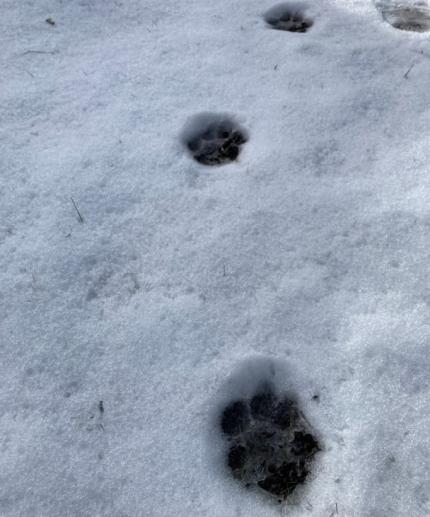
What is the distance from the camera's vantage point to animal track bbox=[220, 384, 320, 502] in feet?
5.60

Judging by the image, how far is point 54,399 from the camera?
6.07 feet

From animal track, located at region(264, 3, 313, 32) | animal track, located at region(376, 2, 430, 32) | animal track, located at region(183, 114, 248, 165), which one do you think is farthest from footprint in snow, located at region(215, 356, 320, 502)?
animal track, located at region(376, 2, 430, 32)

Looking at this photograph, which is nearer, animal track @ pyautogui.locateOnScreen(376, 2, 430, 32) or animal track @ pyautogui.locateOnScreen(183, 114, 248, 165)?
animal track @ pyautogui.locateOnScreen(183, 114, 248, 165)

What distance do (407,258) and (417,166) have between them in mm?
570

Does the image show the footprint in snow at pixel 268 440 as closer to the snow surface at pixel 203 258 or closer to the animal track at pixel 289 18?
the snow surface at pixel 203 258

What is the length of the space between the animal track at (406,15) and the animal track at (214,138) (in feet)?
4.60

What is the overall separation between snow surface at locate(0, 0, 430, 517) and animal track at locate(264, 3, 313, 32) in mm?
117

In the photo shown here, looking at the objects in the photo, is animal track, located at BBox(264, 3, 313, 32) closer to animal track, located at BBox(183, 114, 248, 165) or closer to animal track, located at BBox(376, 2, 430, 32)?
animal track, located at BBox(376, 2, 430, 32)

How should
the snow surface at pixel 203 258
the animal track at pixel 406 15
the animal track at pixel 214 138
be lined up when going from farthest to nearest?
A: the animal track at pixel 406 15, the animal track at pixel 214 138, the snow surface at pixel 203 258

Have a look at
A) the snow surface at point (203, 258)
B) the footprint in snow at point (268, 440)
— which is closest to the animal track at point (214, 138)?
the snow surface at point (203, 258)

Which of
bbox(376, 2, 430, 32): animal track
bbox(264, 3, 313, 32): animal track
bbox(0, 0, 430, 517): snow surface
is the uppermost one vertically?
bbox(376, 2, 430, 32): animal track

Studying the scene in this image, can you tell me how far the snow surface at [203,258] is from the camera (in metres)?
1.70

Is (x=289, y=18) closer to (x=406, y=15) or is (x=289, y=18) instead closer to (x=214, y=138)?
(x=406, y=15)

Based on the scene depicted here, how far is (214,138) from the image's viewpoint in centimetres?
269
